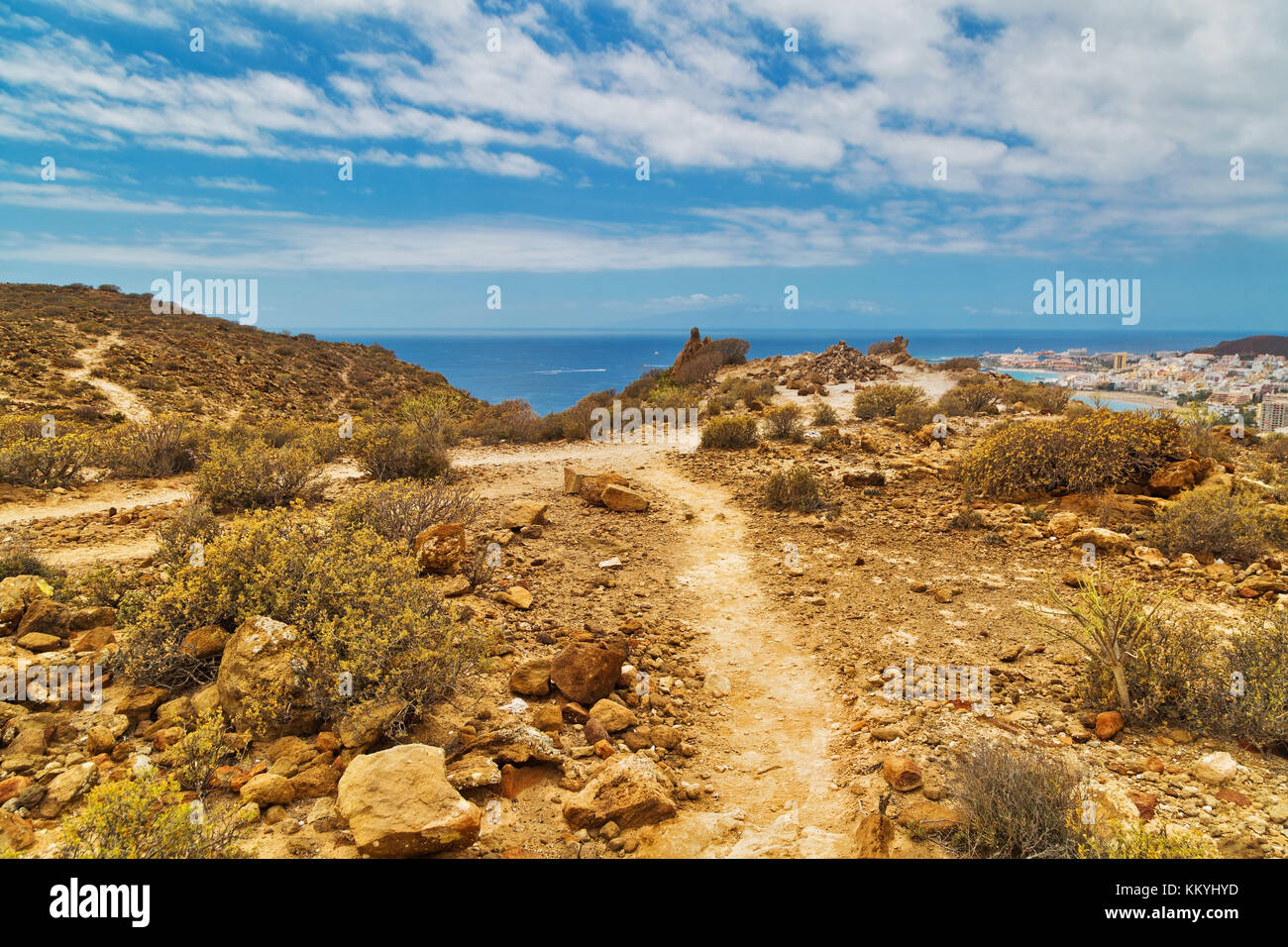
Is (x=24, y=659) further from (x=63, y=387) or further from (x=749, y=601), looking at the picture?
(x=63, y=387)

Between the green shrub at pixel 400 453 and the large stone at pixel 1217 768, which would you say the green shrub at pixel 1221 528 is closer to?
the large stone at pixel 1217 768

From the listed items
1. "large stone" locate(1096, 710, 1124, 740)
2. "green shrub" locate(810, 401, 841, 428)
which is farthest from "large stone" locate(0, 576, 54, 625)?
"green shrub" locate(810, 401, 841, 428)

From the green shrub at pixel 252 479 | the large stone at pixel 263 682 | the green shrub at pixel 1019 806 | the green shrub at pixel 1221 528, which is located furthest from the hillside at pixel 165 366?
the green shrub at pixel 1221 528

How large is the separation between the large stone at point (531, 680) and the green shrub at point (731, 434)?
9128 mm

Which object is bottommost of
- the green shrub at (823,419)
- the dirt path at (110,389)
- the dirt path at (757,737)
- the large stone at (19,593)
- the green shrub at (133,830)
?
the dirt path at (757,737)

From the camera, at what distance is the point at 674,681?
4.59 meters

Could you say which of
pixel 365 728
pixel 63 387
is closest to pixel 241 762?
pixel 365 728

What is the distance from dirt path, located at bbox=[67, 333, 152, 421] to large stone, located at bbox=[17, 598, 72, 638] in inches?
747

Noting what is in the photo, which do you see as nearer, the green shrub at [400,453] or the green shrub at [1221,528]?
Result: the green shrub at [1221,528]

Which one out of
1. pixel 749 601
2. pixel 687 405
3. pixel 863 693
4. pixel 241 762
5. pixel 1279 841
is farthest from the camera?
pixel 687 405

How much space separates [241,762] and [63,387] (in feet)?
78.9

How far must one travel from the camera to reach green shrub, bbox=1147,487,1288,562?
605 centimetres

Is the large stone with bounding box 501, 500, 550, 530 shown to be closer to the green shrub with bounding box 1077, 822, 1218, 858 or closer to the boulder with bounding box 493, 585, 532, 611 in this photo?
the boulder with bounding box 493, 585, 532, 611

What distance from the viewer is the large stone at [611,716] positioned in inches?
149
